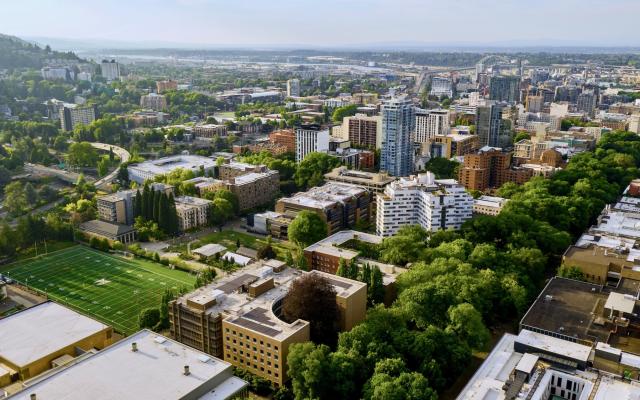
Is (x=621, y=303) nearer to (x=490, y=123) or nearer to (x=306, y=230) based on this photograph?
(x=306, y=230)

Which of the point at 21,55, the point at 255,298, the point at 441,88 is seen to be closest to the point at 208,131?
the point at 255,298

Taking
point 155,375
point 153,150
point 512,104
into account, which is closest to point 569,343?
point 155,375

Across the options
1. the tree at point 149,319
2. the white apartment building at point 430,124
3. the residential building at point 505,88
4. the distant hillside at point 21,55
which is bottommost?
the tree at point 149,319

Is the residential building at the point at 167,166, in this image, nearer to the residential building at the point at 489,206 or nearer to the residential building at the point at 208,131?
the residential building at the point at 208,131

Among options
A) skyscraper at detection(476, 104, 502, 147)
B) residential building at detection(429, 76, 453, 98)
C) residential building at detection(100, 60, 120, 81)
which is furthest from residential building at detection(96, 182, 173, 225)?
residential building at detection(100, 60, 120, 81)

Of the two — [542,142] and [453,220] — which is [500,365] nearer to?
[453,220]

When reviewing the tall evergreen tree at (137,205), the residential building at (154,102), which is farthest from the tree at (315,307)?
the residential building at (154,102)
